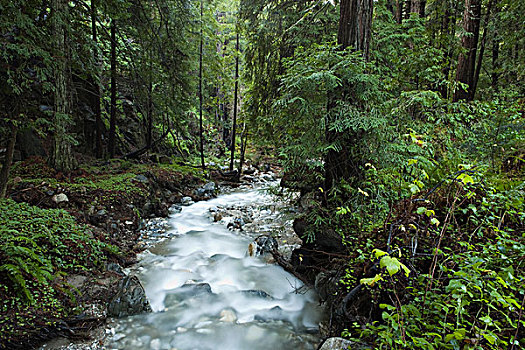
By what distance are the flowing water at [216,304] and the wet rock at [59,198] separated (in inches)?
70.4

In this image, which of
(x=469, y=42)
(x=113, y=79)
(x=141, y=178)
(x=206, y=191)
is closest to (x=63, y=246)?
(x=141, y=178)

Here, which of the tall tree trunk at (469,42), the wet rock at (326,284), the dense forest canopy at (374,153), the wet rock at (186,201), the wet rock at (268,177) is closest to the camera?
the dense forest canopy at (374,153)

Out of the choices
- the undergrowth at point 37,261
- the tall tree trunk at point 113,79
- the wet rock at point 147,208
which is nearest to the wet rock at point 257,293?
the undergrowth at point 37,261

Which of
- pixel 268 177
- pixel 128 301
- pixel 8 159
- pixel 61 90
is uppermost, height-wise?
pixel 61 90

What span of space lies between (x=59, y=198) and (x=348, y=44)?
560cm

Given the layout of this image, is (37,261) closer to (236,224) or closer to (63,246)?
(63,246)

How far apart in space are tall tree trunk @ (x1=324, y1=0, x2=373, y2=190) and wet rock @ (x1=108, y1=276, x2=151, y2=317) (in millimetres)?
2995

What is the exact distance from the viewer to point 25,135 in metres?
6.71

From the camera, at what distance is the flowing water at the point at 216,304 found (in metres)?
3.22

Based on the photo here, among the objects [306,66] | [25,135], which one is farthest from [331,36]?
[25,135]

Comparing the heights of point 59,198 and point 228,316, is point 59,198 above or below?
above

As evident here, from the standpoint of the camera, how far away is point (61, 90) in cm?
561

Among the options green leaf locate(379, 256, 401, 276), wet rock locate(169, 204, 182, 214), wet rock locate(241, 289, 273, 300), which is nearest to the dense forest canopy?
green leaf locate(379, 256, 401, 276)

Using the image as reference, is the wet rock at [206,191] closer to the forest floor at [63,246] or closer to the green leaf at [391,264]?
the forest floor at [63,246]
